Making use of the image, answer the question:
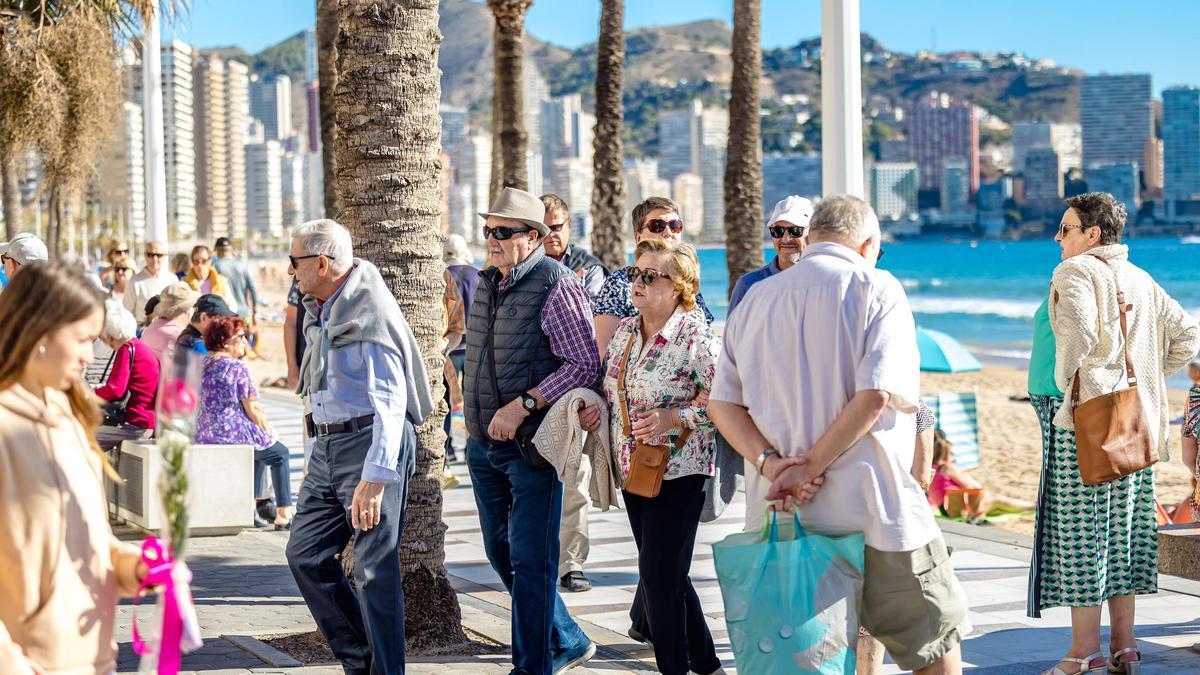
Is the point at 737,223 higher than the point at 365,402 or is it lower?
higher

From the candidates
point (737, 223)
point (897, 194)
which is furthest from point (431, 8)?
point (897, 194)

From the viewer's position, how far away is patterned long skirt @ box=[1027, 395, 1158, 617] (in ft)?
18.9

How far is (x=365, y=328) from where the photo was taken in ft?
16.4

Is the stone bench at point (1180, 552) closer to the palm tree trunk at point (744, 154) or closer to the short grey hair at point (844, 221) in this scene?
the short grey hair at point (844, 221)

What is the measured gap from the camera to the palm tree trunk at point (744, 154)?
16375 mm

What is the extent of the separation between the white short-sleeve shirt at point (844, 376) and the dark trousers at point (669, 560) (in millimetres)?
1194

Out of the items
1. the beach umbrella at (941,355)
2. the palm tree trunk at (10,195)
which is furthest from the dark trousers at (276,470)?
the palm tree trunk at (10,195)

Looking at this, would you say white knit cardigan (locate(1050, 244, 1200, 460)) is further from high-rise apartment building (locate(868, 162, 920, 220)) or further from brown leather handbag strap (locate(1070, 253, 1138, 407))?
high-rise apartment building (locate(868, 162, 920, 220))

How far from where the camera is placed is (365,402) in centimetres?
506

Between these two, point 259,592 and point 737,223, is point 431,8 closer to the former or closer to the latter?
point 259,592

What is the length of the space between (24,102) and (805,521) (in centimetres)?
1386

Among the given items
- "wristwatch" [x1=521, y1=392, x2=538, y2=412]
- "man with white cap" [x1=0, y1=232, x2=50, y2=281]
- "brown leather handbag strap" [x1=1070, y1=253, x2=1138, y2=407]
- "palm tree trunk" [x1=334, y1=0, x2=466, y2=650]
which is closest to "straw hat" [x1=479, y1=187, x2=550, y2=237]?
"palm tree trunk" [x1=334, y1=0, x2=466, y2=650]

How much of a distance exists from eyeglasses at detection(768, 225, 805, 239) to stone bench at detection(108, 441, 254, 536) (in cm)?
430

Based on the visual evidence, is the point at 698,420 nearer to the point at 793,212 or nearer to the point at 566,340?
the point at 566,340
